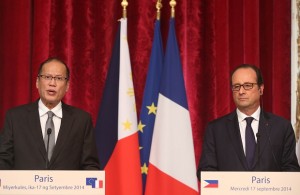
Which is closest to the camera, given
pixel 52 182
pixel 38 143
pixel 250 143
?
pixel 52 182

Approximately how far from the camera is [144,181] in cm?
451

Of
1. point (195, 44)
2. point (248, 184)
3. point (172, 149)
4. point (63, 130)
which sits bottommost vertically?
point (248, 184)

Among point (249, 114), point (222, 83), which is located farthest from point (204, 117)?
point (249, 114)

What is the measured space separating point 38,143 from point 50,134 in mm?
92

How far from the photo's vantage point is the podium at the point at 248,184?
266 centimetres

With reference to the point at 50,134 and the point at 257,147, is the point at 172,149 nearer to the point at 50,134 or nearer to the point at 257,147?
the point at 257,147

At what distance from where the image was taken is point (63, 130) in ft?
10.8

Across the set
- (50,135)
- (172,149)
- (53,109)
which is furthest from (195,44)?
(50,135)

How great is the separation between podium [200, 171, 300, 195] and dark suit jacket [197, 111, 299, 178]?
1.87 ft

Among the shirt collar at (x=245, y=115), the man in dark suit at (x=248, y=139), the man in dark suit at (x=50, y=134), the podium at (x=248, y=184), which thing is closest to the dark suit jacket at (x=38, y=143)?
the man in dark suit at (x=50, y=134)

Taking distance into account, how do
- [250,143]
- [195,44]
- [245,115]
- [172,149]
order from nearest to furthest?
[250,143], [245,115], [172,149], [195,44]

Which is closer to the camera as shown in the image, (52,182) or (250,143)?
(52,182)

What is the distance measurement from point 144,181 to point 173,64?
3.45 ft

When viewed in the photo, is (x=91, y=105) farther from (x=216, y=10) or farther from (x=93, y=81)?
(x=216, y=10)
